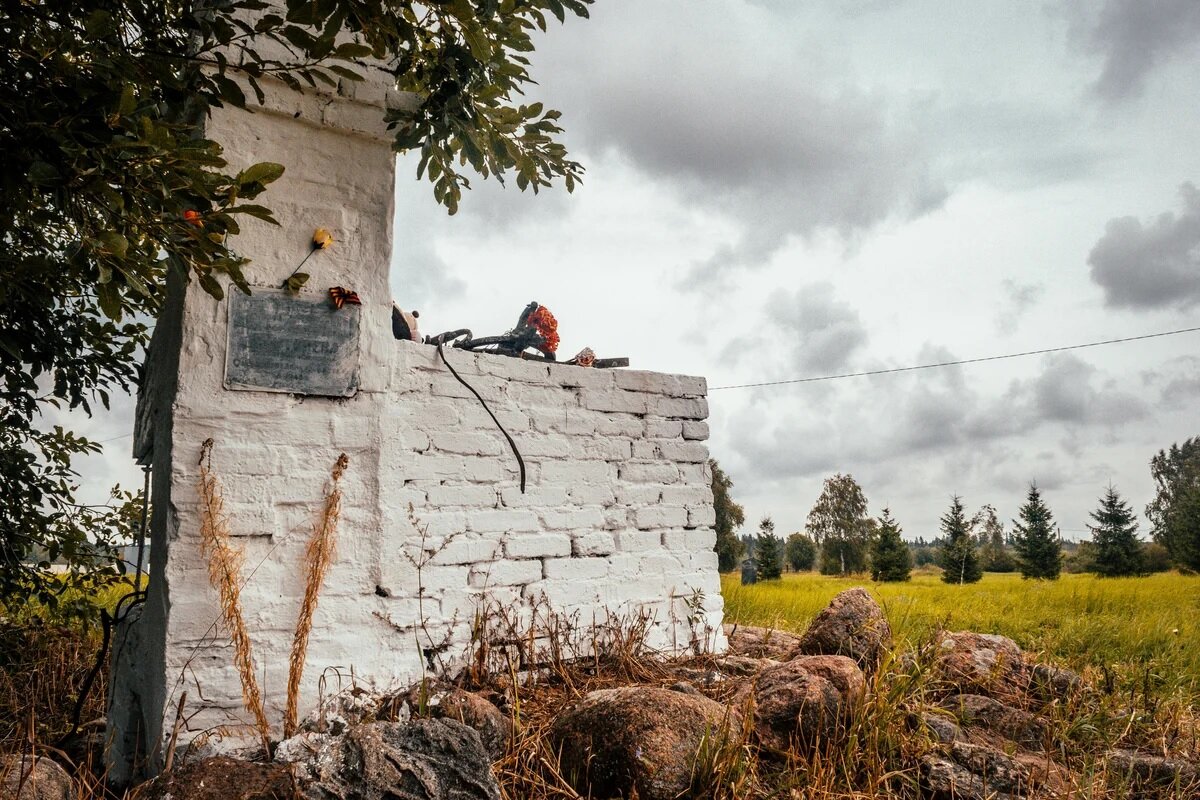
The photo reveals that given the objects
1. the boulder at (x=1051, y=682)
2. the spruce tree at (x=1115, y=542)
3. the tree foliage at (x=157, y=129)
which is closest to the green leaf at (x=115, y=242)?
the tree foliage at (x=157, y=129)

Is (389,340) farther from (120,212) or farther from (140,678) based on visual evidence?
(140,678)

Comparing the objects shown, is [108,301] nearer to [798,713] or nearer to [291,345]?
[291,345]

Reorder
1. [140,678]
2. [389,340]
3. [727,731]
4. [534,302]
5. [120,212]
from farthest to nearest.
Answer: [534,302], [389,340], [140,678], [727,731], [120,212]

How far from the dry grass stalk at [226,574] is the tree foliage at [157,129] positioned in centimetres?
82

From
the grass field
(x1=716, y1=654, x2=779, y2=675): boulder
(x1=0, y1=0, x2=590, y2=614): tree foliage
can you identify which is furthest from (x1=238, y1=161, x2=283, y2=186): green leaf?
the grass field

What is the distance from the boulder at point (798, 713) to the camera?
336cm

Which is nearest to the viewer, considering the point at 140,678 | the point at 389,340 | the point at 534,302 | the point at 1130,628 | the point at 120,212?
the point at 120,212

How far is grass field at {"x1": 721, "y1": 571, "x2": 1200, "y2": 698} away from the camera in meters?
6.00

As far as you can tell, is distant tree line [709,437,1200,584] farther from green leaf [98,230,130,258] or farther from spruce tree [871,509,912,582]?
green leaf [98,230,130,258]

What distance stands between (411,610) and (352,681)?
402 mm

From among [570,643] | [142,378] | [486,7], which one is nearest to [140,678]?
[142,378]

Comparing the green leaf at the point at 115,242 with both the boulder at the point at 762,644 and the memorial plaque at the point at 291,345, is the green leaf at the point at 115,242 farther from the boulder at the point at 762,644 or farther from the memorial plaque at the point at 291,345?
the boulder at the point at 762,644

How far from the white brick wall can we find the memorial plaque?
6 cm

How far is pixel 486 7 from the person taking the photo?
348 centimetres
